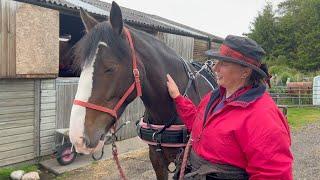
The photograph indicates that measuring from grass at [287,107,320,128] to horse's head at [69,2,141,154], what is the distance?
32.9ft

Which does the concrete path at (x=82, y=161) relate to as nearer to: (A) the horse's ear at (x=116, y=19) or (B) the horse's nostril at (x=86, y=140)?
(B) the horse's nostril at (x=86, y=140)

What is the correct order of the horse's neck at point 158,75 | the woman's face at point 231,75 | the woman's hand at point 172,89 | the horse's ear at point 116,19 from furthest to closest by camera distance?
1. the woman's hand at point 172,89
2. the horse's neck at point 158,75
3. the horse's ear at point 116,19
4. the woman's face at point 231,75

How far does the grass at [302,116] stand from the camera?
11.4 meters

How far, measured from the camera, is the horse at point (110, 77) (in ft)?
6.39

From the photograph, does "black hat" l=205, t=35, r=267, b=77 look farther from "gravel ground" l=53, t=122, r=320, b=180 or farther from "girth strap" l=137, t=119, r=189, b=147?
"gravel ground" l=53, t=122, r=320, b=180

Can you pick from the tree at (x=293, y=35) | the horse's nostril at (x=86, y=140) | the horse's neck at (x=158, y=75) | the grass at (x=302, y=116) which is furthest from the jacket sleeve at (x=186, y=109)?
the tree at (x=293, y=35)

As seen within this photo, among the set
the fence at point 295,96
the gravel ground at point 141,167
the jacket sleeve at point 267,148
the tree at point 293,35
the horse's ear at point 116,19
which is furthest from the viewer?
the tree at point 293,35

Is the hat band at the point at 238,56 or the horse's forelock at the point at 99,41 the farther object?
the horse's forelock at the point at 99,41

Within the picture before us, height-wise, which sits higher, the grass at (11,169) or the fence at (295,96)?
the fence at (295,96)

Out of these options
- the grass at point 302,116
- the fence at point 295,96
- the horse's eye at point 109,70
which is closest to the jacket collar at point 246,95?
the horse's eye at point 109,70

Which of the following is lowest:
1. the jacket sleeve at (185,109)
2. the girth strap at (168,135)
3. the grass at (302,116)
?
the grass at (302,116)

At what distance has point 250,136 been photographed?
64.9 inches

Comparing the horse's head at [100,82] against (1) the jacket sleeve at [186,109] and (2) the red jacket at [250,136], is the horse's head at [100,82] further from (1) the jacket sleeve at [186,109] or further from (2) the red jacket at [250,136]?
(2) the red jacket at [250,136]

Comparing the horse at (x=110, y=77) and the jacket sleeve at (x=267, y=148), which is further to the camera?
the horse at (x=110, y=77)
